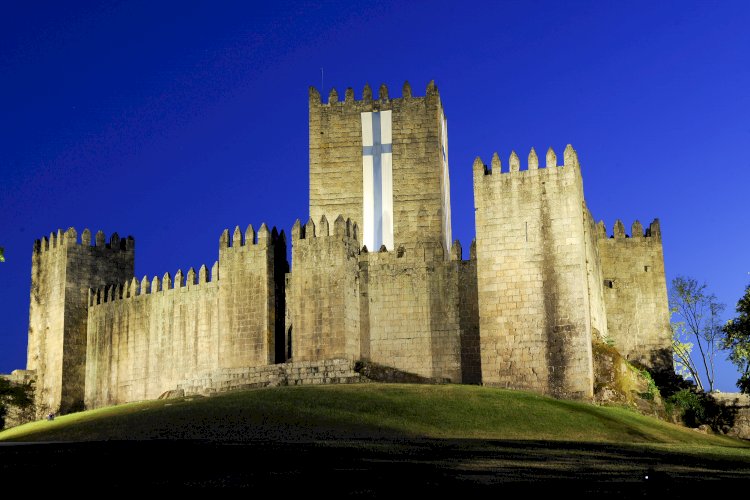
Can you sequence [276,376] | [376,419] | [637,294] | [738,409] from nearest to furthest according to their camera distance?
1. [376,419]
2. [276,376]
3. [738,409]
4. [637,294]

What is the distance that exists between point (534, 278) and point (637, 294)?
824 cm

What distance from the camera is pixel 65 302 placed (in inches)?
1919

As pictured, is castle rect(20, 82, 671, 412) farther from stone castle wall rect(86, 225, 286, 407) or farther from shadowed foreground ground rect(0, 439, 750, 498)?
shadowed foreground ground rect(0, 439, 750, 498)

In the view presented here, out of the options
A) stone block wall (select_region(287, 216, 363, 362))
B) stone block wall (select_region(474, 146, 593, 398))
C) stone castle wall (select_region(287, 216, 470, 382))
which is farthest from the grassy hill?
stone block wall (select_region(287, 216, 363, 362))

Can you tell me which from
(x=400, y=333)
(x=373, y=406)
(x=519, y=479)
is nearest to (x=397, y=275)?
(x=400, y=333)

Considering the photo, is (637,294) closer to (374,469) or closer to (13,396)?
(374,469)

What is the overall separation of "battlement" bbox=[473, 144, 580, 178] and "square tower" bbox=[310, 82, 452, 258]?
841cm

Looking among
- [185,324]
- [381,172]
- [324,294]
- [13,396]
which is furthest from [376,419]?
[13,396]

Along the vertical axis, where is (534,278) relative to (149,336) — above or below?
above

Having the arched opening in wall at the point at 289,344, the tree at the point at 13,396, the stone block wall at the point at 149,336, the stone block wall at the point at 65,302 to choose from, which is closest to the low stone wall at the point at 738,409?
the arched opening in wall at the point at 289,344

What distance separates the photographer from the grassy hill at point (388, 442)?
51.1 ft

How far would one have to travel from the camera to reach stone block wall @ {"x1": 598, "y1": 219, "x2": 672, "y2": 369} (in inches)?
1636

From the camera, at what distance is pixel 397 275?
38375 millimetres

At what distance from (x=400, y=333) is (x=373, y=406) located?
295 inches
